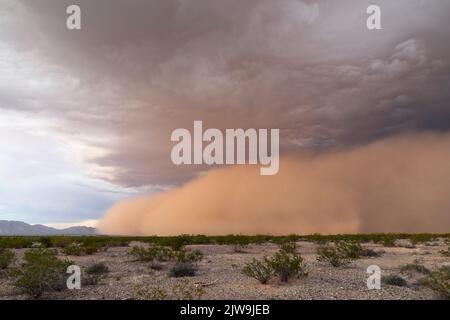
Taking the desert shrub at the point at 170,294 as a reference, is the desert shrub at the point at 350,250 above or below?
below

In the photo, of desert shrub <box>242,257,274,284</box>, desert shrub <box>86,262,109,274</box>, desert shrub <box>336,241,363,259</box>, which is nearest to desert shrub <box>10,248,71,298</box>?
desert shrub <box>86,262,109,274</box>

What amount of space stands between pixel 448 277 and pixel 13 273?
20.1 metres

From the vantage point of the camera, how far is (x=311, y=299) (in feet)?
47.9

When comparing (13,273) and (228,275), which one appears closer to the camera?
(13,273)

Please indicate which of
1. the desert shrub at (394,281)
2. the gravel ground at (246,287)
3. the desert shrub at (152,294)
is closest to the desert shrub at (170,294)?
the desert shrub at (152,294)

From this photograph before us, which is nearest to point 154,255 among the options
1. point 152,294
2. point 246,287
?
point 246,287

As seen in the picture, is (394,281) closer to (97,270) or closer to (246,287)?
(246,287)

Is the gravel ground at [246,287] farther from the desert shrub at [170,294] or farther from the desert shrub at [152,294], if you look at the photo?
the desert shrub at [170,294]

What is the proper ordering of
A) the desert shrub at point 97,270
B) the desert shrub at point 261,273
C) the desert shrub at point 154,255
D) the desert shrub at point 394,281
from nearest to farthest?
the desert shrub at point 394,281, the desert shrub at point 261,273, the desert shrub at point 97,270, the desert shrub at point 154,255
